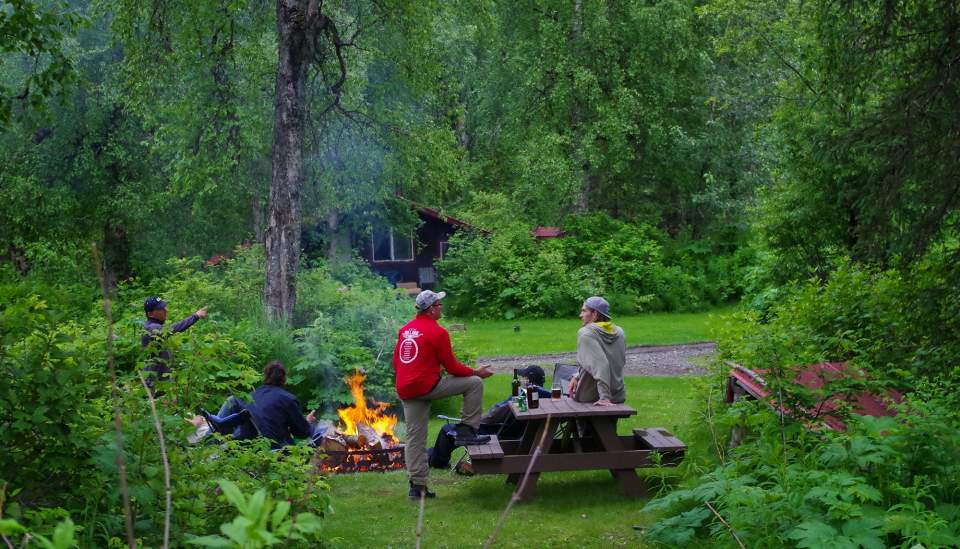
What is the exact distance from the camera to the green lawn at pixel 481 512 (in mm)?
7852

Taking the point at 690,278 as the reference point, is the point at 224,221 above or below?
above

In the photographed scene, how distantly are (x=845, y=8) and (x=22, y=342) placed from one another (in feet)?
26.5

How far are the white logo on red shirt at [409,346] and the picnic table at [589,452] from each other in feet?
3.06

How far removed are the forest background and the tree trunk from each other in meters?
0.05

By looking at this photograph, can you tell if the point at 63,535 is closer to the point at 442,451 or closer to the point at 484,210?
the point at 442,451

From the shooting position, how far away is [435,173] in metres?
19.7

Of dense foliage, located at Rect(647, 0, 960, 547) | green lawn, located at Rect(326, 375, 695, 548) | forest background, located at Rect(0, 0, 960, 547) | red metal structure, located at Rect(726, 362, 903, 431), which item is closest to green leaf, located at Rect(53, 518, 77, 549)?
forest background, located at Rect(0, 0, 960, 547)

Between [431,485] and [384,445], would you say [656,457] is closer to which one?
[431,485]

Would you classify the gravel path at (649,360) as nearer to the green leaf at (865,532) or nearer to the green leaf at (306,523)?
the green leaf at (865,532)

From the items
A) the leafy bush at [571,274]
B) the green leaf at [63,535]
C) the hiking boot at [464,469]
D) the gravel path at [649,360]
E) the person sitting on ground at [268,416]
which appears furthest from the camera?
the leafy bush at [571,274]

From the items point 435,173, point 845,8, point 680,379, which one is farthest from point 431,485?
point 435,173

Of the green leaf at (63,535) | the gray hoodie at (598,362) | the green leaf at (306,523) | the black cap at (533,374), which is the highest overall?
the green leaf at (63,535)

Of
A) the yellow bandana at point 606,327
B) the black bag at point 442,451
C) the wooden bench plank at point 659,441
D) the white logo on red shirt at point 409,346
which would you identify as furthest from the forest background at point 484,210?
the black bag at point 442,451

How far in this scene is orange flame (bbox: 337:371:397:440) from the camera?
37.7ft
